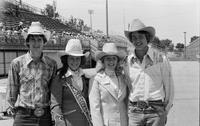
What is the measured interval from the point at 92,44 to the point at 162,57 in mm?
19536

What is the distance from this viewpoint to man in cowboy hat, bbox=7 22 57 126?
3.10 m

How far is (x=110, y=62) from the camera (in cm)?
323

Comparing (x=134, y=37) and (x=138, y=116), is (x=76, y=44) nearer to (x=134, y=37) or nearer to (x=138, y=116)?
(x=134, y=37)

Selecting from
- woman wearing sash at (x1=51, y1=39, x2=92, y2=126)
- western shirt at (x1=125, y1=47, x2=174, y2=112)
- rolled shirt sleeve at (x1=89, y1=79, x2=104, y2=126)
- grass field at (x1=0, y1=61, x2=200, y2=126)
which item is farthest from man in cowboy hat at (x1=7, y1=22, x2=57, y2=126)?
grass field at (x1=0, y1=61, x2=200, y2=126)

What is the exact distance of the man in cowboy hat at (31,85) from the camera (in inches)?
122

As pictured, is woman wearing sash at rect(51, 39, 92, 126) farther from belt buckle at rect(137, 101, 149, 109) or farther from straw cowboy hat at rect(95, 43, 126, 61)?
belt buckle at rect(137, 101, 149, 109)

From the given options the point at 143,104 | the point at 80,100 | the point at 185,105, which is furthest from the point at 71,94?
the point at 185,105

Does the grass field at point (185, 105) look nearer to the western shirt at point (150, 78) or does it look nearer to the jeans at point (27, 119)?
the western shirt at point (150, 78)

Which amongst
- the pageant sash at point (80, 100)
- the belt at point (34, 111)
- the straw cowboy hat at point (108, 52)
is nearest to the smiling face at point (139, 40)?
the straw cowboy hat at point (108, 52)

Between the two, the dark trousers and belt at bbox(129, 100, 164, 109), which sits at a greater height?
belt at bbox(129, 100, 164, 109)

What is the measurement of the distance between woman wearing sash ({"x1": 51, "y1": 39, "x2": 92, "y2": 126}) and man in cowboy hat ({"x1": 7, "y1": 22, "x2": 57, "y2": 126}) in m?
0.12

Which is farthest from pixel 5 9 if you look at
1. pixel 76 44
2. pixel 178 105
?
pixel 76 44

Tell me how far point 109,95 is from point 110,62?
331mm

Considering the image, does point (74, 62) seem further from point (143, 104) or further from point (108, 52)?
point (143, 104)
